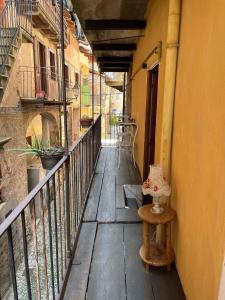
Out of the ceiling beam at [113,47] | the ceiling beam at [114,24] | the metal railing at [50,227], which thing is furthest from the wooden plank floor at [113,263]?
the ceiling beam at [113,47]

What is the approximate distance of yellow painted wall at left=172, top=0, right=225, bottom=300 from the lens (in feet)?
3.39

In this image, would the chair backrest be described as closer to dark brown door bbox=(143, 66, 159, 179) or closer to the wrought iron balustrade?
dark brown door bbox=(143, 66, 159, 179)

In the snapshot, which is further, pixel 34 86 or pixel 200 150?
pixel 34 86

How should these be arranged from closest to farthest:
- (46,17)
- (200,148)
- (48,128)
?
(200,148)
(46,17)
(48,128)

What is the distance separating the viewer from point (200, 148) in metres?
1.26

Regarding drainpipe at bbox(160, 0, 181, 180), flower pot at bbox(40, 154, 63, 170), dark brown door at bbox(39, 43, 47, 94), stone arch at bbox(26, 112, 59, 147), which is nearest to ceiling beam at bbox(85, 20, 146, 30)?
drainpipe at bbox(160, 0, 181, 180)

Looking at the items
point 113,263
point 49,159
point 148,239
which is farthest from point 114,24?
point 113,263

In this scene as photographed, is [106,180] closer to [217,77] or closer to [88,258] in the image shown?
[88,258]

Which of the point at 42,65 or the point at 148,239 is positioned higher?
the point at 42,65

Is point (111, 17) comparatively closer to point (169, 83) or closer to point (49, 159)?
point (169, 83)

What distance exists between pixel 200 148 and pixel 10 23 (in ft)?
21.6

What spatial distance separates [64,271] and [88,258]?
246 millimetres

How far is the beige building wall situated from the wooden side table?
59 millimetres

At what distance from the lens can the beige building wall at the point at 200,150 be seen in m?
1.04
